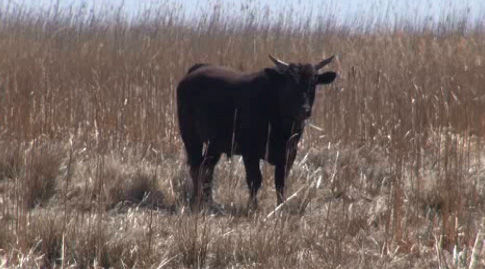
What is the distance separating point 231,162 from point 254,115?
2.16ft

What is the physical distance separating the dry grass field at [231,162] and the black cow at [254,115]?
0.73ft

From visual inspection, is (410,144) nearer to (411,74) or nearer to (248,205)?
(248,205)

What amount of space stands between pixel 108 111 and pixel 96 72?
119 centimetres

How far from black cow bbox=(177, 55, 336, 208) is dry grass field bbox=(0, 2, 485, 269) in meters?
0.22

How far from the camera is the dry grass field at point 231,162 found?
17.1 feet

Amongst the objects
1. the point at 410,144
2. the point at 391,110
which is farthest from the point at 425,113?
the point at 410,144

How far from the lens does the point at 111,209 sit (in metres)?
6.33

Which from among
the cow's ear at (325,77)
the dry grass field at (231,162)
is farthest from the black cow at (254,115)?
the dry grass field at (231,162)

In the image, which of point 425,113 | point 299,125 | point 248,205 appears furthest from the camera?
point 425,113

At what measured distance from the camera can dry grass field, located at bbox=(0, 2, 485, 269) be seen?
5.21 m

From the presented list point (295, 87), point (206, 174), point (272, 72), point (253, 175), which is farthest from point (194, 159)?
point (295, 87)

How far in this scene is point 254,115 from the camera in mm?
6668

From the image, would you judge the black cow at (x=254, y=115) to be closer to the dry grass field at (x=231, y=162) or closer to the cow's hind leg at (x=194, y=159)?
the cow's hind leg at (x=194, y=159)

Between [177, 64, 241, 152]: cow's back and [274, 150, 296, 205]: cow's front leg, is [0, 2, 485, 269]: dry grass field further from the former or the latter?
[177, 64, 241, 152]: cow's back
